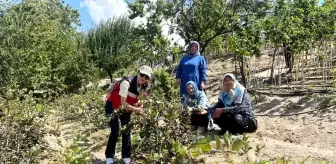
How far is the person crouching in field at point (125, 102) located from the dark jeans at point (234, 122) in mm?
1608

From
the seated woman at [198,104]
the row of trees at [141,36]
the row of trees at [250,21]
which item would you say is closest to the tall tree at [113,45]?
the row of trees at [141,36]

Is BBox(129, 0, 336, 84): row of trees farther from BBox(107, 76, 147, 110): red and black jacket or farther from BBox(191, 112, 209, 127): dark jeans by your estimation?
BBox(107, 76, 147, 110): red and black jacket

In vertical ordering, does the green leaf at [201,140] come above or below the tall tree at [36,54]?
below

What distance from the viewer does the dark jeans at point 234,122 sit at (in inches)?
216

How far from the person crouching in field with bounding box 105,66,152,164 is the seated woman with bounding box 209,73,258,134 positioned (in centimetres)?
156

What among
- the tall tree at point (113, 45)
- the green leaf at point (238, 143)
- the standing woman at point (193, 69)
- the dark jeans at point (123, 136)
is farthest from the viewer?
the tall tree at point (113, 45)

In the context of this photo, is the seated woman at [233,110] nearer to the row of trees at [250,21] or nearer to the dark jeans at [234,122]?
the dark jeans at [234,122]

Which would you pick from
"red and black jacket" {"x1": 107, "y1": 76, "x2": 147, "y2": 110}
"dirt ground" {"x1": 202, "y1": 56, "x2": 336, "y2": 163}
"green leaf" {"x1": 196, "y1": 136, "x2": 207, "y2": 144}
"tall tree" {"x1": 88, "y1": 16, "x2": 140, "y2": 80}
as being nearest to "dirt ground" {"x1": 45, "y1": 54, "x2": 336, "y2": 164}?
"dirt ground" {"x1": 202, "y1": 56, "x2": 336, "y2": 163}

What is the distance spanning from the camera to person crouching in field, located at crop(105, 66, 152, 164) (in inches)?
165

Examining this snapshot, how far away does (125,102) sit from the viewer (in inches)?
165

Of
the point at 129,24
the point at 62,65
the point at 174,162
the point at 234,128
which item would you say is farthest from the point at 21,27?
the point at 174,162

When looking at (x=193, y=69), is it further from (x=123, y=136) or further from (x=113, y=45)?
(x=113, y=45)

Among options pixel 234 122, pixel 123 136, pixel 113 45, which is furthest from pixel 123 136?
pixel 113 45

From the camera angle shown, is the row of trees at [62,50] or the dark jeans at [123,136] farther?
the row of trees at [62,50]
